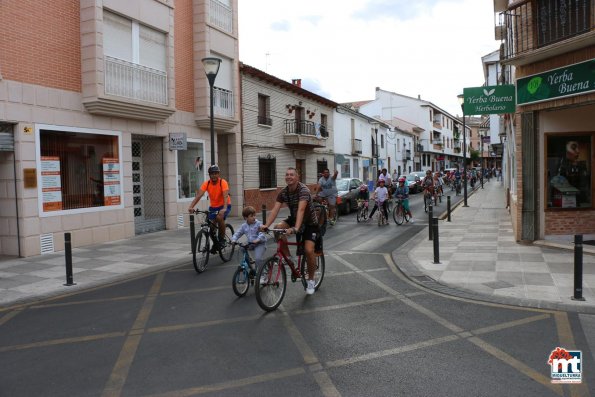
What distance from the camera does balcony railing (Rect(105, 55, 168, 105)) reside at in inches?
477

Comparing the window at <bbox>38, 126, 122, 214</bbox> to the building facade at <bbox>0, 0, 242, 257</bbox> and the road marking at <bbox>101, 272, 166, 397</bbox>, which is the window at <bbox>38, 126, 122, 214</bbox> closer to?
the building facade at <bbox>0, 0, 242, 257</bbox>

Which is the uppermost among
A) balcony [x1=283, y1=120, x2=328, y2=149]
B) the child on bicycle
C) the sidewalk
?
balcony [x1=283, y1=120, x2=328, y2=149]

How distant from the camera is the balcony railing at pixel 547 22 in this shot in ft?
29.7

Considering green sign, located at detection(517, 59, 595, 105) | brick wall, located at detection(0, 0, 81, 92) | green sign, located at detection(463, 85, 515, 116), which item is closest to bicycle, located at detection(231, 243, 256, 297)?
green sign, located at detection(517, 59, 595, 105)

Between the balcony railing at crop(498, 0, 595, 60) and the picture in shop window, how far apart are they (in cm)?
210

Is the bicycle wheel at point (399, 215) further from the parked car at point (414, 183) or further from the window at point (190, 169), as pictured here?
the parked car at point (414, 183)

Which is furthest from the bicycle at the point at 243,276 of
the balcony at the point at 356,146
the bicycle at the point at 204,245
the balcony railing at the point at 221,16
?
the balcony at the point at 356,146

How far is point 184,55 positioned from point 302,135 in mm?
Result: 9113

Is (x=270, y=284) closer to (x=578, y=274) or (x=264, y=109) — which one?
(x=578, y=274)

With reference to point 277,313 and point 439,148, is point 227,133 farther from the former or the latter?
point 439,148

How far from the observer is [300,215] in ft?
19.6

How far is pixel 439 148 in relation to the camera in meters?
64.1

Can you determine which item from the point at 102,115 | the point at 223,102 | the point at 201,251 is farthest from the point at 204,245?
the point at 223,102

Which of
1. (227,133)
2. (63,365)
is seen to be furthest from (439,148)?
(63,365)
